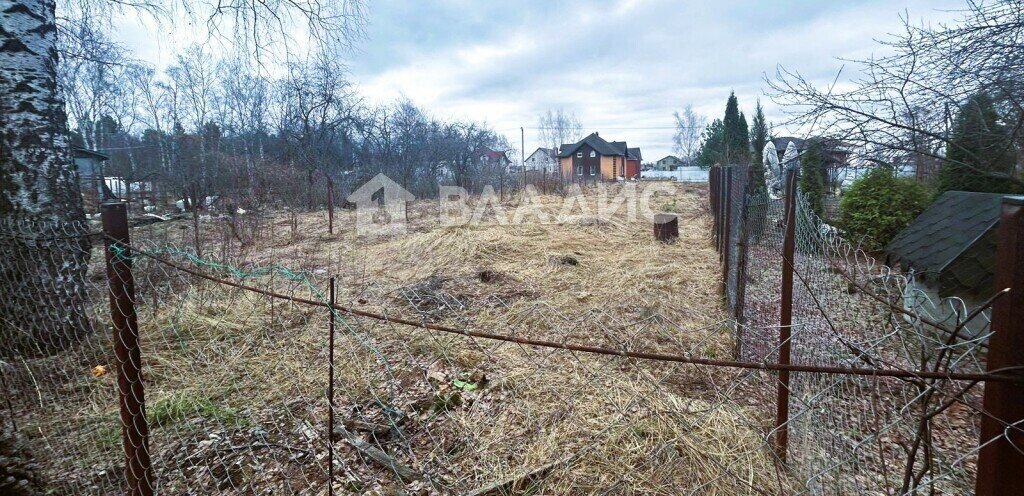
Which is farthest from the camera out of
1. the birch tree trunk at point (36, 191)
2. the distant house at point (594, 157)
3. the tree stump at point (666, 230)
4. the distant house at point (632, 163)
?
the distant house at point (632, 163)

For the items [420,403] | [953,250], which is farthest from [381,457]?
[953,250]

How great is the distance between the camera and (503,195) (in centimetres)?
1562

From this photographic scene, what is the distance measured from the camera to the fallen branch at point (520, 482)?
6.81 feet

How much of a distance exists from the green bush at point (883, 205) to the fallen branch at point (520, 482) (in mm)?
6717

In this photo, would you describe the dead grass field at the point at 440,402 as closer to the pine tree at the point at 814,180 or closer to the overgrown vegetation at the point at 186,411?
the overgrown vegetation at the point at 186,411

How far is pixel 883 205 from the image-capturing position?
23.2 ft

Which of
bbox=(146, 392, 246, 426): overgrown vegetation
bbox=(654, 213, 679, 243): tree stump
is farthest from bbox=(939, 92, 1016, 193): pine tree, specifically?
bbox=(146, 392, 246, 426): overgrown vegetation

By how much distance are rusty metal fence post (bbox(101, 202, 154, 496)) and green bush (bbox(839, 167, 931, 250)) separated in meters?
8.08

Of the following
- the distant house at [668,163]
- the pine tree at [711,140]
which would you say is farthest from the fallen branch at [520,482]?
the distant house at [668,163]

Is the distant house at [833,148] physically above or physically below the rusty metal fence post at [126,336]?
above

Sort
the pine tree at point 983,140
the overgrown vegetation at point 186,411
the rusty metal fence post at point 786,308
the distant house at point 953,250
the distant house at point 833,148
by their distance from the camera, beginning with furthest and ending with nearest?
the distant house at point 833,148 < the pine tree at point 983,140 < the distant house at point 953,250 < the overgrown vegetation at point 186,411 < the rusty metal fence post at point 786,308

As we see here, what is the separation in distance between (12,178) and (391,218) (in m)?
8.89

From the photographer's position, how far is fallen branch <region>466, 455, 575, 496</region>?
6.81 feet

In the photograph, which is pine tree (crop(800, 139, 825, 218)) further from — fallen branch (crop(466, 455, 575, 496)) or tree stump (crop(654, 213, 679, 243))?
fallen branch (crop(466, 455, 575, 496))
